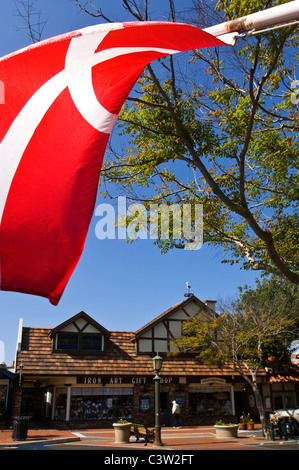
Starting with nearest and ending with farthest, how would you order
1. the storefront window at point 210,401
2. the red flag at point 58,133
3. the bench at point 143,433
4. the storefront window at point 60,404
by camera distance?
the red flag at point 58,133, the bench at point 143,433, the storefront window at point 60,404, the storefront window at point 210,401

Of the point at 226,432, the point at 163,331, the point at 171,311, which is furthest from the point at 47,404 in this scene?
the point at 226,432

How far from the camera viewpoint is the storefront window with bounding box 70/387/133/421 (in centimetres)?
2523

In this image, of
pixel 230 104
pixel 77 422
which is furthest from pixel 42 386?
pixel 230 104

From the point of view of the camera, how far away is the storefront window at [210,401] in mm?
27656

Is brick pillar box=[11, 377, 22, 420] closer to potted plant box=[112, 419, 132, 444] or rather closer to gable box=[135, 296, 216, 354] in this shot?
gable box=[135, 296, 216, 354]

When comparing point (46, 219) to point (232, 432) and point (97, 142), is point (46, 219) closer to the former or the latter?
point (97, 142)

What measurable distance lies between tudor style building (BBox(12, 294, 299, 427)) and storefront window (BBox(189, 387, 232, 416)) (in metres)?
0.06

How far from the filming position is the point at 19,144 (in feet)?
12.3

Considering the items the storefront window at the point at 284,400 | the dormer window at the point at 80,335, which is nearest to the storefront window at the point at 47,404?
the dormer window at the point at 80,335

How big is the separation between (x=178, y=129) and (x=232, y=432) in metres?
15.5

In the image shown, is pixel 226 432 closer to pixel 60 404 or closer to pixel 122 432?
pixel 122 432

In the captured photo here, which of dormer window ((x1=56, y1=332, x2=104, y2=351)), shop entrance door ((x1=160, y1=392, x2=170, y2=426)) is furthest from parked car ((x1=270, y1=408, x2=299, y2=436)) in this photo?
dormer window ((x1=56, y1=332, x2=104, y2=351))

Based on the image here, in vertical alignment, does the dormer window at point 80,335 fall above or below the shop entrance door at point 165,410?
above

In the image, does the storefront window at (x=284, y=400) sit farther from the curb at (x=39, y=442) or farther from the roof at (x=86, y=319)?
the curb at (x=39, y=442)
